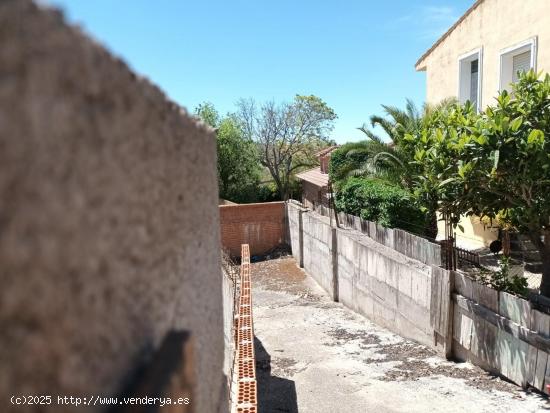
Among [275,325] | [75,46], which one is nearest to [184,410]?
[75,46]

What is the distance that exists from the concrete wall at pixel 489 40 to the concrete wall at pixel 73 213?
1293 cm

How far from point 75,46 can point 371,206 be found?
1492cm

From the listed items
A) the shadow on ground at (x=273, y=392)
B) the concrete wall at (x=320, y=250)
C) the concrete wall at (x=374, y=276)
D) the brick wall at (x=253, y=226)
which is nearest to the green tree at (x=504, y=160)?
the concrete wall at (x=374, y=276)

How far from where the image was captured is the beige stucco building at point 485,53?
11570 millimetres

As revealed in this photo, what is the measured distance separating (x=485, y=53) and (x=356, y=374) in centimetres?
1100

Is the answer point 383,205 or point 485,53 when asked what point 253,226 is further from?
point 485,53

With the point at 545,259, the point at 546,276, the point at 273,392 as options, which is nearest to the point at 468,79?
the point at 545,259

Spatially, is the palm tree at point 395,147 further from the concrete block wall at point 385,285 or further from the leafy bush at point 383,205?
the concrete block wall at point 385,285

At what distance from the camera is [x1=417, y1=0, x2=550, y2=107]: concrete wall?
11.4 metres

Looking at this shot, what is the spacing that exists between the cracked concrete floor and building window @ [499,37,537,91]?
844 cm

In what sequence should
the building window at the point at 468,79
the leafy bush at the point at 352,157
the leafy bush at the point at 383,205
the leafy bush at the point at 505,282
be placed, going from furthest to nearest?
the leafy bush at the point at 352,157 < the building window at the point at 468,79 < the leafy bush at the point at 383,205 < the leafy bush at the point at 505,282

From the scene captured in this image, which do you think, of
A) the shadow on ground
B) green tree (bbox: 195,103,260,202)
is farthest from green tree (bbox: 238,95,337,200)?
the shadow on ground

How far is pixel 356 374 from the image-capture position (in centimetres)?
859

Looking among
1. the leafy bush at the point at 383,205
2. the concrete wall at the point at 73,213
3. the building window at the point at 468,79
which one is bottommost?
the leafy bush at the point at 383,205
